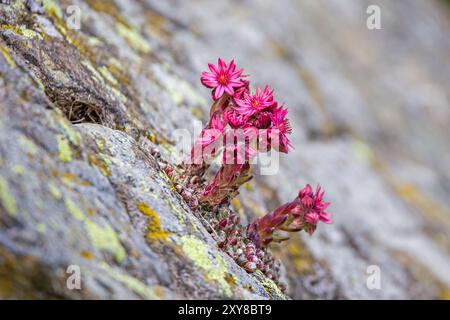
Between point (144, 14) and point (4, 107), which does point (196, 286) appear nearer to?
point (4, 107)

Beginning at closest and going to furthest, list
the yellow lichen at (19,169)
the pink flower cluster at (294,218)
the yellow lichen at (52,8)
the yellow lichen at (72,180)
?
1. the yellow lichen at (19,169)
2. the yellow lichen at (72,180)
3. the pink flower cluster at (294,218)
4. the yellow lichen at (52,8)

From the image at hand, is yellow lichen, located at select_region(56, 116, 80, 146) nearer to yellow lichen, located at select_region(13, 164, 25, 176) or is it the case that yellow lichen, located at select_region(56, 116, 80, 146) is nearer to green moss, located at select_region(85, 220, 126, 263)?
yellow lichen, located at select_region(13, 164, 25, 176)

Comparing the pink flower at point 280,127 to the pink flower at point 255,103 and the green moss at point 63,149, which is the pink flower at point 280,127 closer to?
the pink flower at point 255,103

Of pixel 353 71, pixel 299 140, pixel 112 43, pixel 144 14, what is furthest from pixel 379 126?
pixel 112 43

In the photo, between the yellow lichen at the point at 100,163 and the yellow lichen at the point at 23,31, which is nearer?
the yellow lichen at the point at 100,163

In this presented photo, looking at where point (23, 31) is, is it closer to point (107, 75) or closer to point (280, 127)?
point (107, 75)

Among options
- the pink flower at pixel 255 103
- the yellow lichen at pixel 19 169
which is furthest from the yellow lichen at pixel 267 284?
the yellow lichen at pixel 19 169

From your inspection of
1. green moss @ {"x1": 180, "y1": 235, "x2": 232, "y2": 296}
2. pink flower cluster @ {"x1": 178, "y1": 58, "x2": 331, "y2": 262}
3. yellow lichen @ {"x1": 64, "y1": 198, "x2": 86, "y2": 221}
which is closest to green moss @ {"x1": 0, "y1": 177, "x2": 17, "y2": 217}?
yellow lichen @ {"x1": 64, "y1": 198, "x2": 86, "y2": 221}
